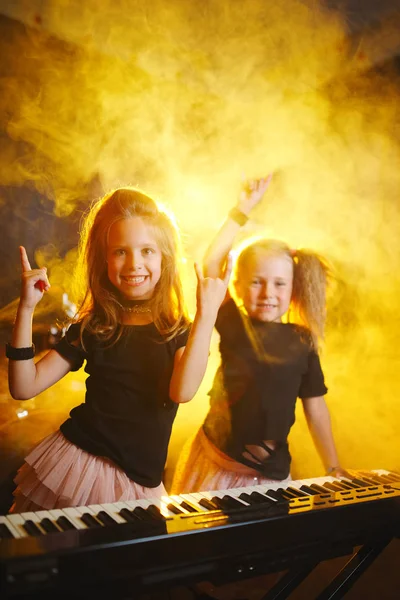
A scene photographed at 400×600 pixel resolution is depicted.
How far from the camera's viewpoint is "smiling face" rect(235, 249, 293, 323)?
257cm

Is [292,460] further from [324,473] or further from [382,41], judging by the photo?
[382,41]

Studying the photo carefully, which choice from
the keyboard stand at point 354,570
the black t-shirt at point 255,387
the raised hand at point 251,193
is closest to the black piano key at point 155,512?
the black t-shirt at point 255,387

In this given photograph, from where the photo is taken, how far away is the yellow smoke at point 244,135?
88.9 inches

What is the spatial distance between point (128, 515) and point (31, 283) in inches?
35.4

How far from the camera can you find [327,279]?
2799 millimetres

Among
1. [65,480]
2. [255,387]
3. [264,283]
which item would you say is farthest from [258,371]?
[65,480]

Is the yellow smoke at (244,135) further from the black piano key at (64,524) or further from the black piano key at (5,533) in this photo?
the black piano key at (5,533)

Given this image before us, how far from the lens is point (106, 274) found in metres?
2.26

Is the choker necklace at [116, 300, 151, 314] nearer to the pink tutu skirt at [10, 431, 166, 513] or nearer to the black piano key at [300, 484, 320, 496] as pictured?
the pink tutu skirt at [10, 431, 166, 513]

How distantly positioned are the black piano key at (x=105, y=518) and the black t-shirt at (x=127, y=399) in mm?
415

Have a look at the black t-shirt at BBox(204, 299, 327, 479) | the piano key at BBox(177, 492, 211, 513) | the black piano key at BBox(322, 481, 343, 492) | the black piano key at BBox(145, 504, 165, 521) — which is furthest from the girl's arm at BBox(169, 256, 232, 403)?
the black piano key at BBox(322, 481, 343, 492)

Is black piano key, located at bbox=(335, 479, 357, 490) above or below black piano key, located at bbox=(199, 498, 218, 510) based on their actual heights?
below

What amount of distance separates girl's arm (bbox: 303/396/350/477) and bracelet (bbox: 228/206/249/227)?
0.87 meters

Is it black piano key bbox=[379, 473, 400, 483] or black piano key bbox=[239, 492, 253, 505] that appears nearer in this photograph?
black piano key bbox=[239, 492, 253, 505]
